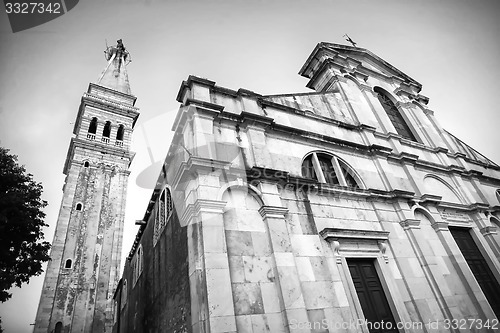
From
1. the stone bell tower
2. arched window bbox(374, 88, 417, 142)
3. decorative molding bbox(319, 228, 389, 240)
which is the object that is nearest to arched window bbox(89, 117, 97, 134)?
the stone bell tower

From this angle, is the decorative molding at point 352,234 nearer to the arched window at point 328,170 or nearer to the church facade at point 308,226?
the church facade at point 308,226

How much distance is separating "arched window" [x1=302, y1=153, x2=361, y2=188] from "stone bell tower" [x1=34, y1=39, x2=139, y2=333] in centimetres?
1732

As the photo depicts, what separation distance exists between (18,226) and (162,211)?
8118mm

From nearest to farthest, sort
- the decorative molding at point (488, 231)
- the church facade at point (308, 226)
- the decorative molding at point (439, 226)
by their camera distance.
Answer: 1. the church facade at point (308, 226)
2. the decorative molding at point (439, 226)
3. the decorative molding at point (488, 231)

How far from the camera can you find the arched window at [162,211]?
9.24m

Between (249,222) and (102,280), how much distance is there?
17.8 meters

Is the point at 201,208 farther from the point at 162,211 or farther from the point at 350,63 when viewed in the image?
the point at 350,63

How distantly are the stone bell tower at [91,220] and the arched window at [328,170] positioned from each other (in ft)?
56.8

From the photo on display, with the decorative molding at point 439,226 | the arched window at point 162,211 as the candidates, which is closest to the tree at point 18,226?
the arched window at point 162,211

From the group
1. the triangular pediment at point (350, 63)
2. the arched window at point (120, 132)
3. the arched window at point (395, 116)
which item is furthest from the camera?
the arched window at point (120, 132)

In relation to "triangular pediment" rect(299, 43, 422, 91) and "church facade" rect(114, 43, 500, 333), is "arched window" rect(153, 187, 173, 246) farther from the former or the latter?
"triangular pediment" rect(299, 43, 422, 91)

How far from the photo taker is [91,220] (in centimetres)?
2191

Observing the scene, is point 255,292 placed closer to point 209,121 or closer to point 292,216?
point 292,216

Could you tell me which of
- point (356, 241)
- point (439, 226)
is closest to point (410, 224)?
point (439, 226)
